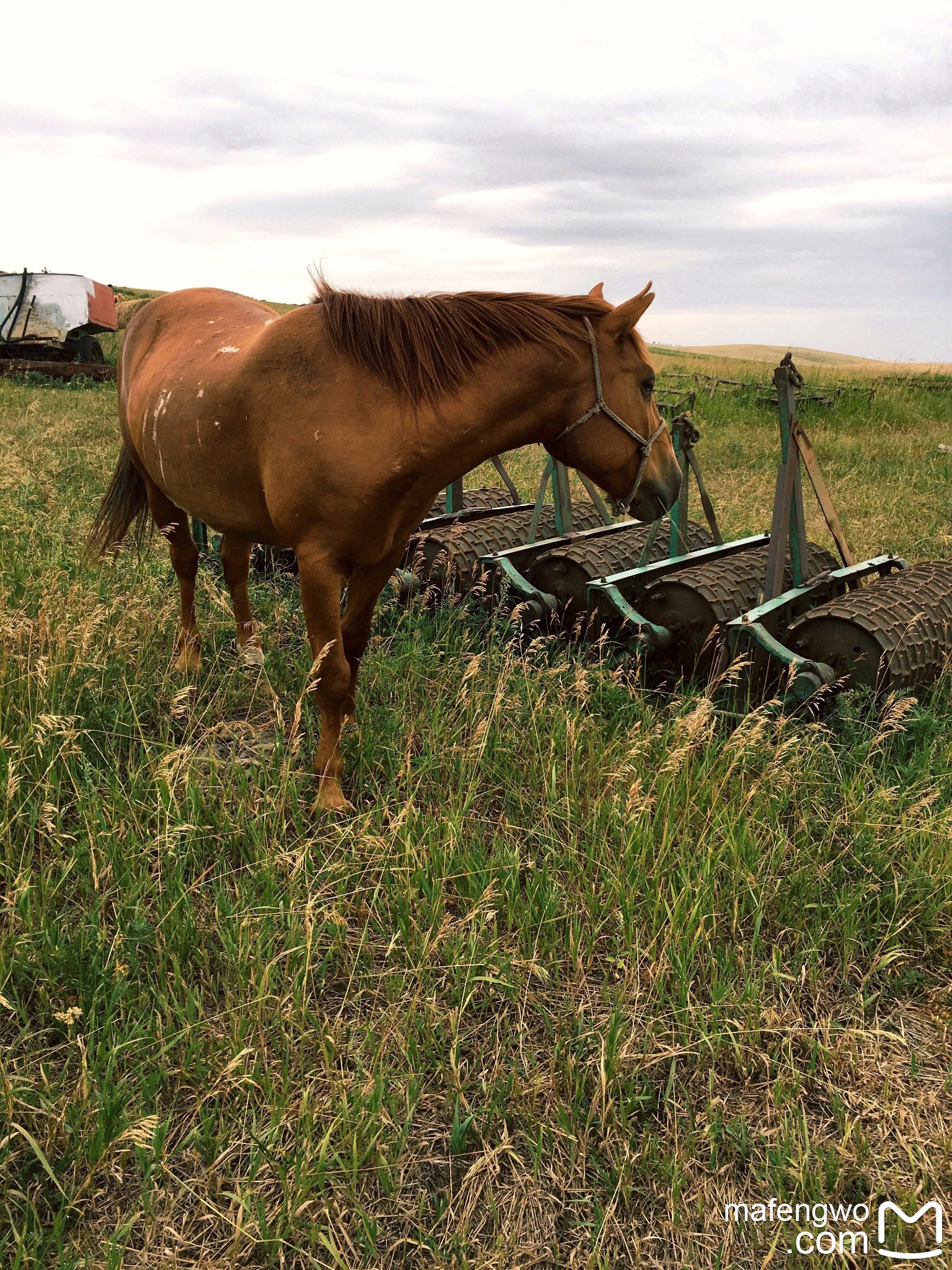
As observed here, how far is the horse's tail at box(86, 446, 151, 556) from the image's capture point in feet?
16.2

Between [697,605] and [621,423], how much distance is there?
4.63 feet

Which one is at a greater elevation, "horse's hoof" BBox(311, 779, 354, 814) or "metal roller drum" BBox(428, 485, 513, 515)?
"metal roller drum" BBox(428, 485, 513, 515)

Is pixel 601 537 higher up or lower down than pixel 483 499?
lower down

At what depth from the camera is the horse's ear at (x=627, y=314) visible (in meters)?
3.10

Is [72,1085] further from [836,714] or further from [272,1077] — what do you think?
[836,714]

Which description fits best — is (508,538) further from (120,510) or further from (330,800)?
(330,800)

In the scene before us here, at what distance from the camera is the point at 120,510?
4988mm

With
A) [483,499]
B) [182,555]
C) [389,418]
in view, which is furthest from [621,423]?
[483,499]

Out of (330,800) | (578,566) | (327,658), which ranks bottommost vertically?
(330,800)

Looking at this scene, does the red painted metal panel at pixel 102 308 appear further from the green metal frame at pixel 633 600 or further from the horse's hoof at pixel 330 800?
the horse's hoof at pixel 330 800

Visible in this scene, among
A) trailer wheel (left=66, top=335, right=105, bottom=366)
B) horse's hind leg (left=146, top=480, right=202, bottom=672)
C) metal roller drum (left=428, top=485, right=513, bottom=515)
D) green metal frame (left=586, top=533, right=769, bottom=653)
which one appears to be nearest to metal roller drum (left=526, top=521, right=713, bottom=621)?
green metal frame (left=586, top=533, right=769, bottom=653)

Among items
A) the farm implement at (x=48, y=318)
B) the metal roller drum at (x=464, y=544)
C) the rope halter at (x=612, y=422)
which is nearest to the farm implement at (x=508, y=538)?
the metal roller drum at (x=464, y=544)

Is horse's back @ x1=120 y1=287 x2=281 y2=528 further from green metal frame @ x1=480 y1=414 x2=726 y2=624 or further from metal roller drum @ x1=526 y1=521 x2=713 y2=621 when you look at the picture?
metal roller drum @ x1=526 y1=521 x2=713 y2=621

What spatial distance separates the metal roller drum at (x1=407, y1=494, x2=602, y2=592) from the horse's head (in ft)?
5.86
